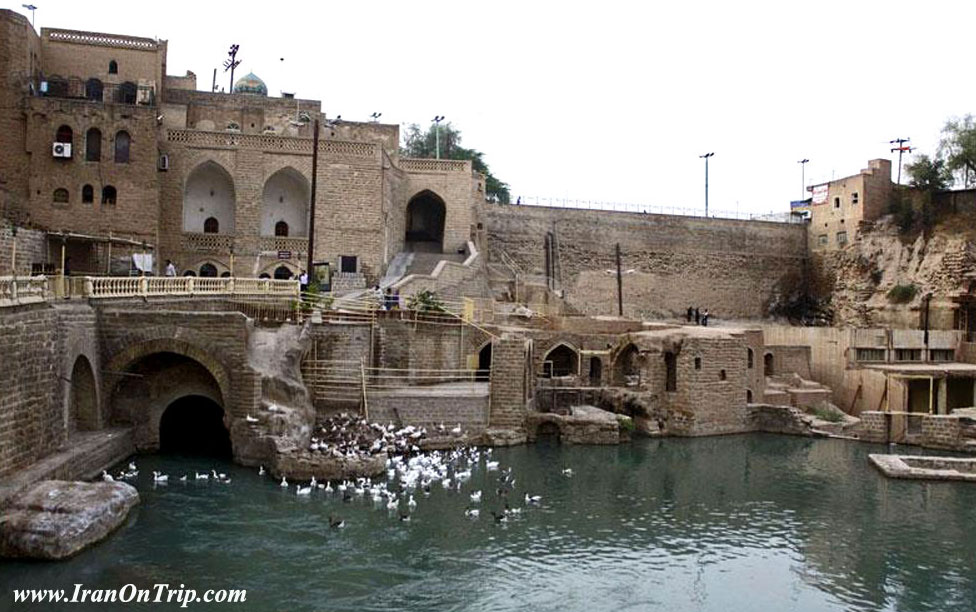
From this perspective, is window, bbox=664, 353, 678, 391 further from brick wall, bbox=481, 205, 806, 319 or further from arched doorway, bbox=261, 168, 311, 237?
arched doorway, bbox=261, 168, 311, 237

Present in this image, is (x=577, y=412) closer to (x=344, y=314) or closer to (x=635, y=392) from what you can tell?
(x=635, y=392)

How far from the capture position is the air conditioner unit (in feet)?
109

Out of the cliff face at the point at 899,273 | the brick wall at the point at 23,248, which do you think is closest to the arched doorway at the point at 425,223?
the brick wall at the point at 23,248

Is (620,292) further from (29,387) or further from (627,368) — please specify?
(29,387)

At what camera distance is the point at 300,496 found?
18.0m

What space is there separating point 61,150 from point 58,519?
2385 centimetres

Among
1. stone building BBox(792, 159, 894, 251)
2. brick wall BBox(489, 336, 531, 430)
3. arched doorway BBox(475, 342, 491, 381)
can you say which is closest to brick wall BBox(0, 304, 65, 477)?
brick wall BBox(489, 336, 531, 430)

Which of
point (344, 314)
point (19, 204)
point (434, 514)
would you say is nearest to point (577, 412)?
point (344, 314)

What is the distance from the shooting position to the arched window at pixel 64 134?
Answer: 33.5 meters

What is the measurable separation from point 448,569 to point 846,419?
21570 mm

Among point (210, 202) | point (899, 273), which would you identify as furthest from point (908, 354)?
point (210, 202)

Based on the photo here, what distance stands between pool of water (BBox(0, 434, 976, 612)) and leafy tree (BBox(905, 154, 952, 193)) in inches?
1168

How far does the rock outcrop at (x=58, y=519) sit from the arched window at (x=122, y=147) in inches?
861

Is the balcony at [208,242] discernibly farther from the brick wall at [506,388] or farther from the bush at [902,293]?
the bush at [902,293]
